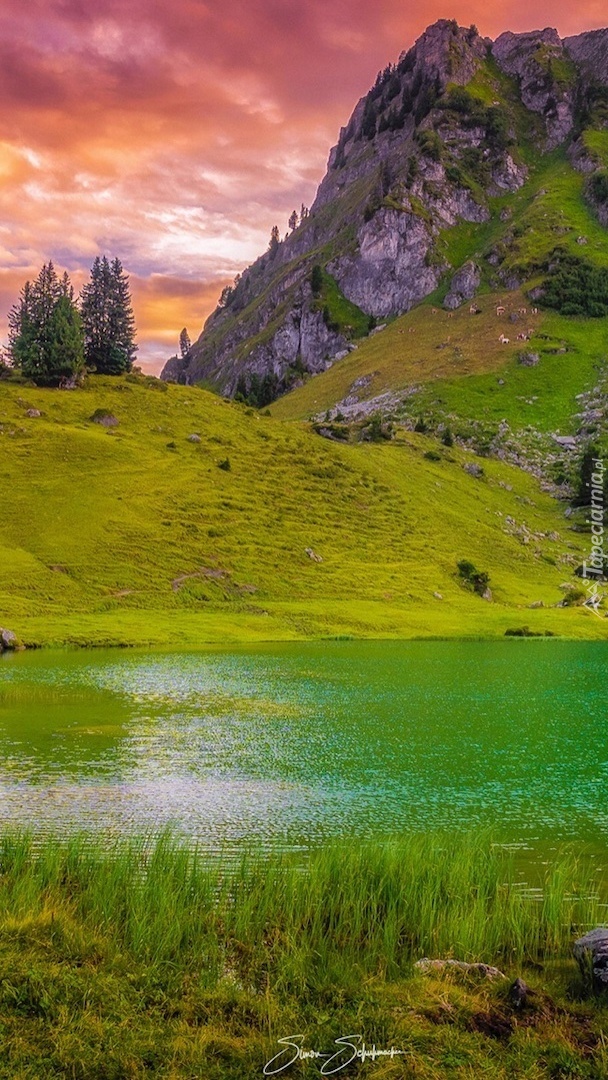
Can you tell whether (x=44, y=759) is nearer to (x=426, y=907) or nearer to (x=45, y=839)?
(x=45, y=839)

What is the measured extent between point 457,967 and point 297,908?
327 centimetres

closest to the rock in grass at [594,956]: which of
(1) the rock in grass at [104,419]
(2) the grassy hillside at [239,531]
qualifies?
(2) the grassy hillside at [239,531]

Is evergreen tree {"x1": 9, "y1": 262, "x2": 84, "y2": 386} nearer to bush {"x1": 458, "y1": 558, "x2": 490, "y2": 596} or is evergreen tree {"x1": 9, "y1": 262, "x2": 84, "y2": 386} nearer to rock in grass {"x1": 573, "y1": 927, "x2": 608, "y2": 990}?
bush {"x1": 458, "y1": 558, "x2": 490, "y2": 596}

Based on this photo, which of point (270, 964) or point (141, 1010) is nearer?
point (141, 1010)

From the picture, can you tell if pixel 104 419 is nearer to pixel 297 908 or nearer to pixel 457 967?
pixel 297 908

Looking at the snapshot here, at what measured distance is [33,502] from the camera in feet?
337

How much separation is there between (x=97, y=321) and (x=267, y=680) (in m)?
126

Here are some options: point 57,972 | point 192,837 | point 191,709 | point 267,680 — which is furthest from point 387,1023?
point 267,680

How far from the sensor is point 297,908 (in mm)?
14328

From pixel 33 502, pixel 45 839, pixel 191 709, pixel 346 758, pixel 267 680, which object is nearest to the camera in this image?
pixel 45 839

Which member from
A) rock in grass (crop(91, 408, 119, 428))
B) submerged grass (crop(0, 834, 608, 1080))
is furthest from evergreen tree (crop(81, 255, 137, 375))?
submerged grass (crop(0, 834, 608, 1080))

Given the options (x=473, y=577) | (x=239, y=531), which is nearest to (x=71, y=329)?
(x=239, y=531)

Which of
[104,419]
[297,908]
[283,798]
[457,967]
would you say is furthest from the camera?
[104,419]

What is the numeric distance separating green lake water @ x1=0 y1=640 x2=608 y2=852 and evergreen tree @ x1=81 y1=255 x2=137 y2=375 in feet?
363
